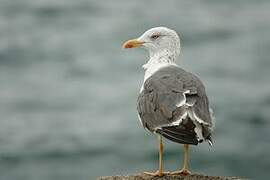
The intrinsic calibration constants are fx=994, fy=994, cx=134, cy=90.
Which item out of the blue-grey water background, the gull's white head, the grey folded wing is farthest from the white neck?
the blue-grey water background

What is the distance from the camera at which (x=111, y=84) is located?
1187 inches

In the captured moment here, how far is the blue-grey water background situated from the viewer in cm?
2694

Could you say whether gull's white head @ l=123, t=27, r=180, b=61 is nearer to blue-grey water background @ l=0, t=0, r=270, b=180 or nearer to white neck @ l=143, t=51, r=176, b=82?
white neck @ l=143, t=51, r=176, b=82

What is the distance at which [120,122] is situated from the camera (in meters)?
28.2

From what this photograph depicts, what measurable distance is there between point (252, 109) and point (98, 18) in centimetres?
907

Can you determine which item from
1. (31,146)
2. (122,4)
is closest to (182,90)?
(31,146)

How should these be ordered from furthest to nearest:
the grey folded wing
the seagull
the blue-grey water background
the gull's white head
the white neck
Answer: the blue-grey water background < the gull's white head < the white neck < the grey folded wing < the seagull

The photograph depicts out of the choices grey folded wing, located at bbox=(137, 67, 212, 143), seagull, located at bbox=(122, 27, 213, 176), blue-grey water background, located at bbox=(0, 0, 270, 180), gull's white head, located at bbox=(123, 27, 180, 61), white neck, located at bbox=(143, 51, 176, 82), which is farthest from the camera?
blue-grey water background, located at bbox=(0, 0, 270, 180)

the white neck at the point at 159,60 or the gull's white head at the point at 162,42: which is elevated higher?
the gull's white head at the point at 162,42

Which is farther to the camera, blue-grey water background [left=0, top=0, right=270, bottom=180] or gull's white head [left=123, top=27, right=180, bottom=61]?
blue-grey water background [left=0, top=0, right=270, bottom=180]

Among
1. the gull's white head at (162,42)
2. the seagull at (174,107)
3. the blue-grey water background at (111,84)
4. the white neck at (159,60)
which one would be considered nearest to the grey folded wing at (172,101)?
the seagull at (174,107)

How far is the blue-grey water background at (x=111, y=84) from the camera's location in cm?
2694

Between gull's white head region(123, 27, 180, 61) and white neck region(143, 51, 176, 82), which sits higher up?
gull's white head region(123, 27, 180, 61)

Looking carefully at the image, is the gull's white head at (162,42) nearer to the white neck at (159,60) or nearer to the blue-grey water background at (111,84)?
the white neck at (159,60)
